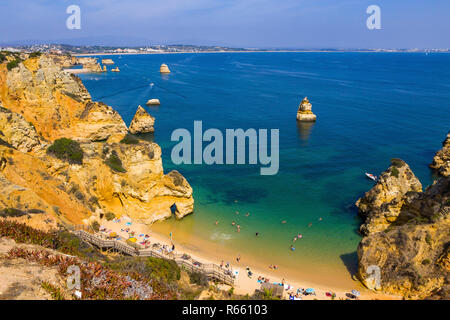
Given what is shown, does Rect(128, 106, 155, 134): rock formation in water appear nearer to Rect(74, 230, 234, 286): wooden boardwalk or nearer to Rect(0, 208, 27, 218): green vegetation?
Rect(74, 230, 234, 286): wooden boardwalk

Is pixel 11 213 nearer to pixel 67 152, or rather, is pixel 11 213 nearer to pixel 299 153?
pixel 67 152

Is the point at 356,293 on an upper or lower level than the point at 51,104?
lower

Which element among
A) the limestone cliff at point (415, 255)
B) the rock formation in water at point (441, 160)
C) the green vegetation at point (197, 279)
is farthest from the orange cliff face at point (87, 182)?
the rock formation in water at point (441, 160)

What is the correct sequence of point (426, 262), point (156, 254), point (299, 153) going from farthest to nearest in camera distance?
1. point (299, 153)
2. point (156, 254)
3. point (426, 262)

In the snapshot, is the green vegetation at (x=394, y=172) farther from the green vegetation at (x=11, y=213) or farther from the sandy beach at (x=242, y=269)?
the green vegetation at (x=11, y=213)

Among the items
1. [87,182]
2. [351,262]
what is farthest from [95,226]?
[351,262]

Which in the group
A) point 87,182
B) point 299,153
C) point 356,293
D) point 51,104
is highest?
point 51,104
